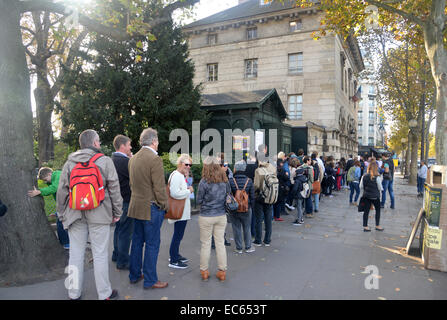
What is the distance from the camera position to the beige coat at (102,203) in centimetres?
366

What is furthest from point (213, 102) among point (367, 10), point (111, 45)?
point (367, 10)

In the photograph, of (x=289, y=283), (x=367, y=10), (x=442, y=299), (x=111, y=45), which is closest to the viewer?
(x=442, y=299)

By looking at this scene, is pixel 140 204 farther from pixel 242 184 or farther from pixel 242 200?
pixel 242 184

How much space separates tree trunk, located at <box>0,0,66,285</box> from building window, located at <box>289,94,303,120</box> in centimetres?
2213

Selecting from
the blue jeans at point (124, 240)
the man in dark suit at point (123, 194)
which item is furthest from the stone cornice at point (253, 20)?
the blue jeans at point (124, 240)

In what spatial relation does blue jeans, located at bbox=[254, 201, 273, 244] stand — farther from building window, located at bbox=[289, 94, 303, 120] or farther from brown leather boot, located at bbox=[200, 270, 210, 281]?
building window, located at bbox=[289, 94, 303, 120]

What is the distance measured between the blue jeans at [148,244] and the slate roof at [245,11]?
2448 cm

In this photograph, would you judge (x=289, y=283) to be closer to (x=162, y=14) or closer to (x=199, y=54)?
(x=162, y=14)

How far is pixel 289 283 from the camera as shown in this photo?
4363 millimetres

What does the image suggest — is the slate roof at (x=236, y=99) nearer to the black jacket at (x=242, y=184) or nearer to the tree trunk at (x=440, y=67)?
the tree trunk at (x=440, y=67)

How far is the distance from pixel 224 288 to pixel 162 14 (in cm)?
546

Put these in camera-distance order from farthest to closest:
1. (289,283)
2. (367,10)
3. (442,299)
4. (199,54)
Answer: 1. (199,54)
2. (367,10)
3. (289,283)
4. (442,299)

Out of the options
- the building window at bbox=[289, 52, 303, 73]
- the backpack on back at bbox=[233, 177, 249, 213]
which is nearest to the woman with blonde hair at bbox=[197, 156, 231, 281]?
the backpack on back at bbox=[233, 177, 249, 213]
